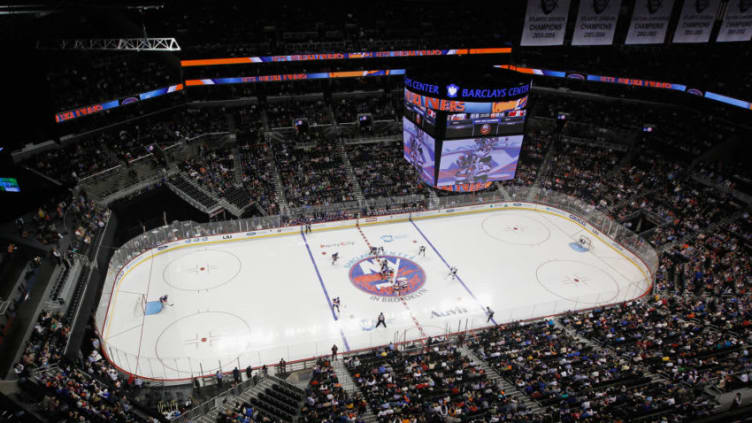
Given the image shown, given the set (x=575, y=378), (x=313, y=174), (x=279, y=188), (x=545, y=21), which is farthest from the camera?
(x=313, y=174)

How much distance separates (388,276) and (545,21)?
68.5 ft

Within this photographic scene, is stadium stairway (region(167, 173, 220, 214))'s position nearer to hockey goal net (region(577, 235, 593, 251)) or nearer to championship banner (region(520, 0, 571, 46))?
hockey goal net (region(577, 235, 593, 251))

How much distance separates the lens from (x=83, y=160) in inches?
1169

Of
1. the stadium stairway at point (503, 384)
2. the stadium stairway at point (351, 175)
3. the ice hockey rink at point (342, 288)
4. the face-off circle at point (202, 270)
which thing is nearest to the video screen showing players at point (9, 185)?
the ice hockey rink at point (342, 288)

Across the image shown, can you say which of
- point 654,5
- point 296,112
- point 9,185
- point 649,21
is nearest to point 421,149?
point 296,112

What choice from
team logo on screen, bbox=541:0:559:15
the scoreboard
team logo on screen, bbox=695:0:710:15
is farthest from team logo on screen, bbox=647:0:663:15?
the scoreboard

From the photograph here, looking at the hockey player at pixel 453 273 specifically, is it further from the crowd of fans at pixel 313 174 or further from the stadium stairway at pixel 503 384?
the crowd of fans at pixel 313 174

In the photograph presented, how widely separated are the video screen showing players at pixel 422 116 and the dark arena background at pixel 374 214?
0.45 meters

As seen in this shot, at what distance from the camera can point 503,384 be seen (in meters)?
18.1

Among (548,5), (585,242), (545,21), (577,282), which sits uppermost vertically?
(548,5)

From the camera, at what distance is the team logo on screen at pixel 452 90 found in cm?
2534

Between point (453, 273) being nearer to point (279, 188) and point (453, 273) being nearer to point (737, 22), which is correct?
point (279, 188)

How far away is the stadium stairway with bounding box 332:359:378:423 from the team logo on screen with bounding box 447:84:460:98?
574 inches

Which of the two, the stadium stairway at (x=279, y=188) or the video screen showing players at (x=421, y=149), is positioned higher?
the video screen showing players at (x=421, y=149)
